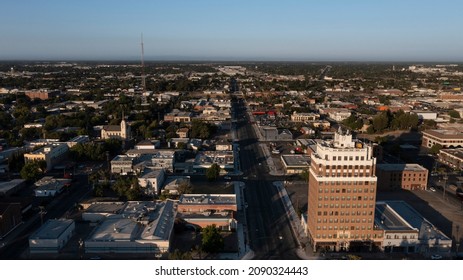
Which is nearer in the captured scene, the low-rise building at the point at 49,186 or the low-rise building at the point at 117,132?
the low-rise building at the point at 49,186

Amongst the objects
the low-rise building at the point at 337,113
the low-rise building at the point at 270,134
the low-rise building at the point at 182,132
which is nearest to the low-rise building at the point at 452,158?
the low-rise building at the point at 270,134

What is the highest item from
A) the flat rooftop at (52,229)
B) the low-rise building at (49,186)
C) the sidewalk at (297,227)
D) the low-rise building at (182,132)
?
the low-rise building at (182,132)

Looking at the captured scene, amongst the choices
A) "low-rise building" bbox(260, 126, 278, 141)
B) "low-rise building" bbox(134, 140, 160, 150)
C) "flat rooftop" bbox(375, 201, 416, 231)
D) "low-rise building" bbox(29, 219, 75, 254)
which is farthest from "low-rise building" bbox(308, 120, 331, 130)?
"low-rise building" bbox(29, 219, 75, 254)

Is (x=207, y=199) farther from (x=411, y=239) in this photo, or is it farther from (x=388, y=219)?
(x=411, y=239)

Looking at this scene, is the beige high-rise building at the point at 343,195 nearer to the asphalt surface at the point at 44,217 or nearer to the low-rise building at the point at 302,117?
the asphalt surface at the point at 44,217

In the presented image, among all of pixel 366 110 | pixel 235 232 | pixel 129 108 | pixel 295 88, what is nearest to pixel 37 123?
pixel 129 108

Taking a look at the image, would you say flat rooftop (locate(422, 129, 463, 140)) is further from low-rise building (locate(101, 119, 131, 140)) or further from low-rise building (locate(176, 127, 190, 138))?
low-rise building (locate(101, 119, 131, 140))
